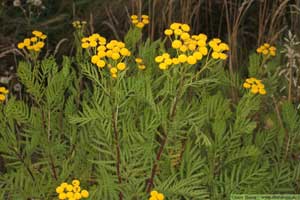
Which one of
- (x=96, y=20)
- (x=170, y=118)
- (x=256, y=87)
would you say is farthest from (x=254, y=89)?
(x=96, y=20)

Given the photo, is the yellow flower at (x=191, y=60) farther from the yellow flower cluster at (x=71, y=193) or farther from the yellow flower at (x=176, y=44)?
the yellow flower cluster at (x=71, y=193)

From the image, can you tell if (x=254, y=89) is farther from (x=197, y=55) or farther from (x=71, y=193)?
(x=71, y=193)

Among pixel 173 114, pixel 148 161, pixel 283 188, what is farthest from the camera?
pixel 283 188

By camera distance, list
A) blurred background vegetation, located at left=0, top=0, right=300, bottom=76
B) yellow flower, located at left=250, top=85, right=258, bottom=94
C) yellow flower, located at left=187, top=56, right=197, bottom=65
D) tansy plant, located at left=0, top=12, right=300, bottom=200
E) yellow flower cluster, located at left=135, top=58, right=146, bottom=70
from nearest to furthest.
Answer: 1. yellow flower, located at left=187, top=56, right=197, bottom=65
2. tansy plant, located at left=0, top=12, right=300, bottom=200
3. yellow flower, located at left=250, top=85, right=258, bottom=94
4. yellow flower cluster, located at left=135, top=58, right=146, bottom=70
5. blurred background vegetation, located at left=0, top=0, right=300, bottom=76

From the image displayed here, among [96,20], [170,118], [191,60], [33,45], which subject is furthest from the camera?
[96,20]

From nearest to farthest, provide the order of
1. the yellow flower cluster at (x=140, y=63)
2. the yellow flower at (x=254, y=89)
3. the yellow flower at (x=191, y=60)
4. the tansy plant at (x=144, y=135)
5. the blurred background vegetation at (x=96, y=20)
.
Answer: the yellow flower at (x=191, y=60), the tansy plant at (x=144, y=135), the yellow flower at (x=254, y=89), the yellow flower cluster at (x=140, y=63), the blurred background vegetation at (x=96, y=20)

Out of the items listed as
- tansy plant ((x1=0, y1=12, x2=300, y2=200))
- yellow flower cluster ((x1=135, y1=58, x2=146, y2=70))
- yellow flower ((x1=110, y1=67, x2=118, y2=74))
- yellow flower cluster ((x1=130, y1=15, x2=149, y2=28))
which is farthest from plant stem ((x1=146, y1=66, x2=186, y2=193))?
yellow flower cluster ((x1=130, y1=15, x2=149, y2=28))

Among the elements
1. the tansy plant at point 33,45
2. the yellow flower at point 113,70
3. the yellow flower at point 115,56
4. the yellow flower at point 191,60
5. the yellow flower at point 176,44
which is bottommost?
the tansy plant at point 33,45

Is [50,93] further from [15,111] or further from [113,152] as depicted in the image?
[113,152]

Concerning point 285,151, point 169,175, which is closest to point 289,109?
point 285,151

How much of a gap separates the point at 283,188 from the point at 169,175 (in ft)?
1.02

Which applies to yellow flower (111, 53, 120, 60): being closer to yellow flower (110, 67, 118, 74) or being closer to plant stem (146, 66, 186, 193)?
yellow flower (110, 67, 118, 74)

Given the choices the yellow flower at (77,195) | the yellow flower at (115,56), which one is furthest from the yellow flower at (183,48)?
the yellow flower at (77,195)

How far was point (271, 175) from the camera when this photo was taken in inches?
57.7
